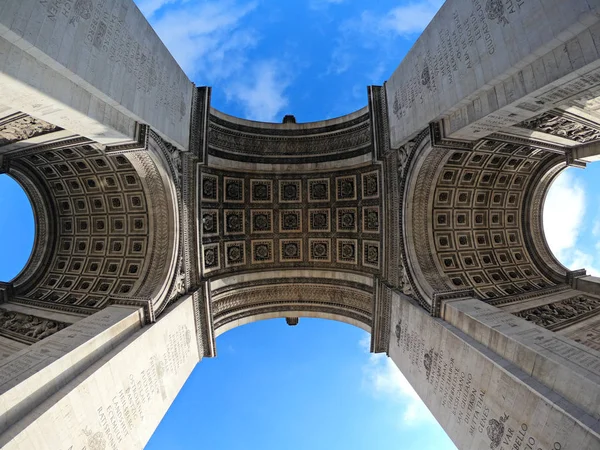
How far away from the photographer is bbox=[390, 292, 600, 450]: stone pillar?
7898 millimetres

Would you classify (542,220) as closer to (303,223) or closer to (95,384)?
(303,223)

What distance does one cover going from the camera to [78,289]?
17.1 m

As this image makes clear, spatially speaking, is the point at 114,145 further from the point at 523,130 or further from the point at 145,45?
the point at 523,130

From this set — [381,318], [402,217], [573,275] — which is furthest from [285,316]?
[573,275]

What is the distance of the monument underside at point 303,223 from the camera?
838cm

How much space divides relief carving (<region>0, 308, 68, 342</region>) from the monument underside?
0.54 feet

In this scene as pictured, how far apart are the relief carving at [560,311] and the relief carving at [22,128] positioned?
1810cm

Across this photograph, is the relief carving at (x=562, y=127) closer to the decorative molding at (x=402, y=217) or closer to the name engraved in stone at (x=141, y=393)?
the decorative molding at (x=402, y=217)

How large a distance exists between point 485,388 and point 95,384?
1112 cm

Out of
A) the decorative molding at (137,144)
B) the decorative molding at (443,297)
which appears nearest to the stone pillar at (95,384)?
the decorative molding at (137,144)

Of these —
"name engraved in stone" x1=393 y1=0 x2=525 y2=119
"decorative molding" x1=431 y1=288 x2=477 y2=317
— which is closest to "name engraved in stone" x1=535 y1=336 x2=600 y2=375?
"decorative molding" x1=431 y1=288 x2=477 y2=317

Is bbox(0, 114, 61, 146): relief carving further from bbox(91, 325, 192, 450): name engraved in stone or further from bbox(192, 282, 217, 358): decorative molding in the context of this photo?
bbox(192, 282, 217, 358): decorative molding

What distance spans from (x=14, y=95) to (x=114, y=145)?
15.0 feet

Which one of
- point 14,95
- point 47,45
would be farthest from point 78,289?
point 47,45
